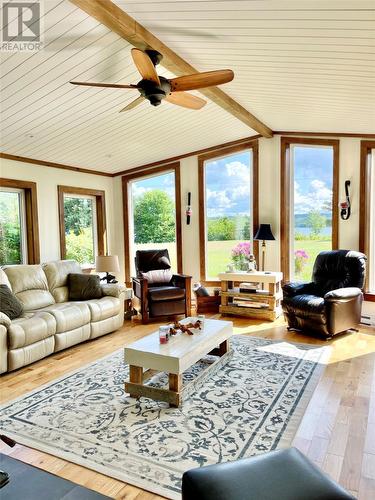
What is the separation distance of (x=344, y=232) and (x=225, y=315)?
84.8 inches

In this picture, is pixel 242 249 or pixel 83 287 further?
pixel 242 249

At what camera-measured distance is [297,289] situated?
4.76 m

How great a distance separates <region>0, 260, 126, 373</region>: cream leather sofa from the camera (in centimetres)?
349

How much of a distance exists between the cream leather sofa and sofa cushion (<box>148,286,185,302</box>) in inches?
16.7

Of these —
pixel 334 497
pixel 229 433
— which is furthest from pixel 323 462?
pixel 334 497

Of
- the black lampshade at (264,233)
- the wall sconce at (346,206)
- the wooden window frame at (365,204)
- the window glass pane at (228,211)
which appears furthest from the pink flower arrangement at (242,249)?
the wooden window frame at (365,204)

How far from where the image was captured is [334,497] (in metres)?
1.26

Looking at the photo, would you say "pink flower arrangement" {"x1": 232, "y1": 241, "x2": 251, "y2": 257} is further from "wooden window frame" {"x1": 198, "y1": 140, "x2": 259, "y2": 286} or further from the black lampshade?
the black lampshade

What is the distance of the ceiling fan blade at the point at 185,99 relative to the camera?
3.09 meters

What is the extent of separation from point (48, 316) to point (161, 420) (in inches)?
75.8

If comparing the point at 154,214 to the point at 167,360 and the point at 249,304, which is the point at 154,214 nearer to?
the point at 249,304

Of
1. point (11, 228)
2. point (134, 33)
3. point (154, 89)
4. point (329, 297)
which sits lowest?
point (329, 297)

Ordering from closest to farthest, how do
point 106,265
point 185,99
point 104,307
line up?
point 185,99, point 104,307, point 106,265

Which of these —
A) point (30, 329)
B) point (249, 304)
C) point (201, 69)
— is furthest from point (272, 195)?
point (30, 329)
